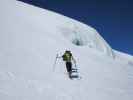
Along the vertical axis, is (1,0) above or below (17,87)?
above

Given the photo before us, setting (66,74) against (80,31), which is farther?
(80,31)

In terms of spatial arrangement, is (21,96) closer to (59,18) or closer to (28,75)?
(28,75)

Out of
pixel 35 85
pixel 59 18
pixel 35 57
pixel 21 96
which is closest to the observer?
pixel 21 96

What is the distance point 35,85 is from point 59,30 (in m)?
25.7

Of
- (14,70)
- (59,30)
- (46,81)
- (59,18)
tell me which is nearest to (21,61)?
(14,70)

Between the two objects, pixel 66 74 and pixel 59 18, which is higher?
pixel 59 18

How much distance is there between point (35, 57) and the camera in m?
17.0

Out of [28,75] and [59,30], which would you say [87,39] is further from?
[28,75]

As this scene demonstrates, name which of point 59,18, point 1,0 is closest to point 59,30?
point 59,18

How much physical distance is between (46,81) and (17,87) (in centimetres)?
231

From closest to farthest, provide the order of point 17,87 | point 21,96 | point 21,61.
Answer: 1. point 21,96
2. point 17,87
3. point 21,61

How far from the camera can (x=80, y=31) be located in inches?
1721

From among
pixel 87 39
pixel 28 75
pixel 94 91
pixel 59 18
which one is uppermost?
pixel 59 18

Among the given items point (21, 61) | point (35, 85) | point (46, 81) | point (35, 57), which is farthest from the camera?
point (35, 57)
